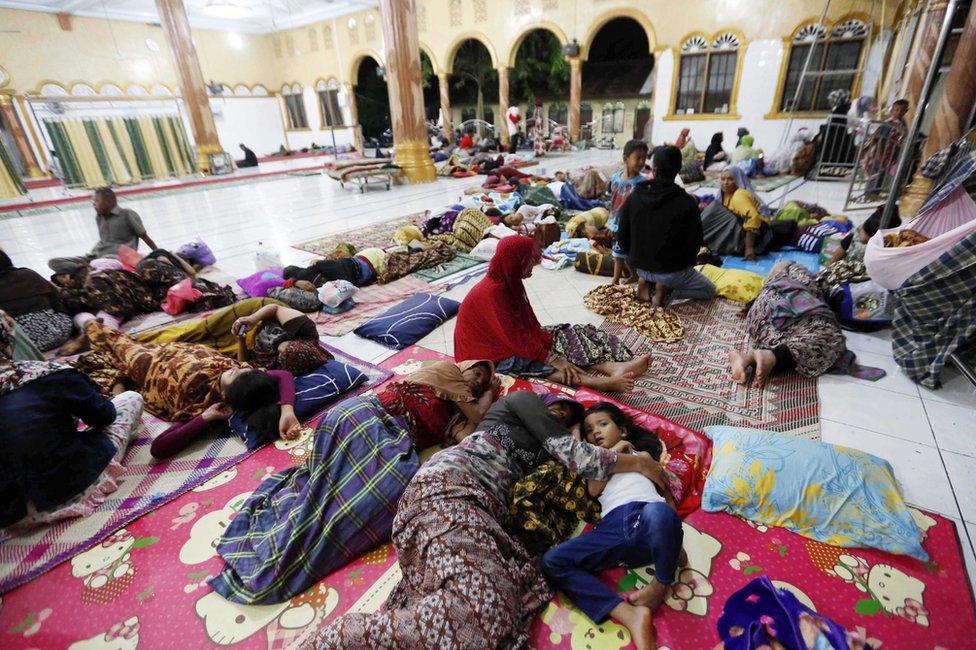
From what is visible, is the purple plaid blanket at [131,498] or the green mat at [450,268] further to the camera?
the green mat at [450,268]

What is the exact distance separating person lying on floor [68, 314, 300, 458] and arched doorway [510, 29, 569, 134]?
50.9 ft

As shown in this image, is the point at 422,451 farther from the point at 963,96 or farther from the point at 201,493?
the point at 963,96

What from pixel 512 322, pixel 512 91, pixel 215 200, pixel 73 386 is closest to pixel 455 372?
pixel 512 322

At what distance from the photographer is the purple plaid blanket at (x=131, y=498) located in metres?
1.72

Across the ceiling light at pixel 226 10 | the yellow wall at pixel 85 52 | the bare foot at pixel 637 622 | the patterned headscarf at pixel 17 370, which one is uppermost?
the ceiling light at pixel 226 10

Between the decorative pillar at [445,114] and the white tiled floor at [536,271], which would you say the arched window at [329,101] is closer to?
the decorative pillar at [445,114]

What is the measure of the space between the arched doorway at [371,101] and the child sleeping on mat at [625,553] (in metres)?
20.0

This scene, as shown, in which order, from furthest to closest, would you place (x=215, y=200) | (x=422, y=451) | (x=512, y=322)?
(x=215, y=200)
(x=512, y=322)
(x=422, y=451)

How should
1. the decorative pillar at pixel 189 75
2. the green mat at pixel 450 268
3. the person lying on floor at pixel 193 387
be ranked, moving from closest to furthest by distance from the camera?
the person lying on floor at pixel 193 387 → the green mat at pixel 450 268 → the decorative pillar at pixel 189 75

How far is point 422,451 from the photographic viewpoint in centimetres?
221

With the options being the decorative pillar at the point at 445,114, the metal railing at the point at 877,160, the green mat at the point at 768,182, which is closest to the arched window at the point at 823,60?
the green mat at the point at 768,182

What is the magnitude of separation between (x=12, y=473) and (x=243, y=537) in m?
0.90

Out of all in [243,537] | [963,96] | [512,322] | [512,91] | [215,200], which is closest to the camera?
[243,537]

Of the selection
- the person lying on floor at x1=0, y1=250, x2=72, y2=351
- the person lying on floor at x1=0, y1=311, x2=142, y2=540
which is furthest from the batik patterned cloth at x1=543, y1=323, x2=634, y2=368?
the person lying on floor at x1=0, y1=250, x2=72, y2=351
